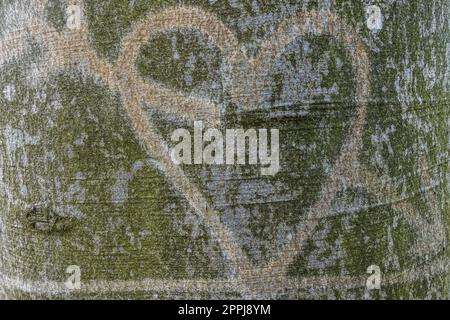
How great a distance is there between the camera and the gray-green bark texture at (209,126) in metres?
0.96

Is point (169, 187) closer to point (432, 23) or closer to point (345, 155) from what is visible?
point (345, 155)

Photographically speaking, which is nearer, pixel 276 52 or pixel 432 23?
pixel 276 52

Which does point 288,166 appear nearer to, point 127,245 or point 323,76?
point 323,76

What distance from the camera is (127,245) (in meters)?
0.98

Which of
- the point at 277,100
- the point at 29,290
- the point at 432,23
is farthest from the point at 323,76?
the point at 29,290

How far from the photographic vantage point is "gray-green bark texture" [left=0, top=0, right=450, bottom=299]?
0.96 m

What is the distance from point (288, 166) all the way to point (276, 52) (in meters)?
0.19

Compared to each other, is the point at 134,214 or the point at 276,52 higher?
the point at 276,52

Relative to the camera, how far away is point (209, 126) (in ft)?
3.13

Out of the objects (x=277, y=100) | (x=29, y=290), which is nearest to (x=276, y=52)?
(x=277, y=100)

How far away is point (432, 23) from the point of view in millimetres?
1079
